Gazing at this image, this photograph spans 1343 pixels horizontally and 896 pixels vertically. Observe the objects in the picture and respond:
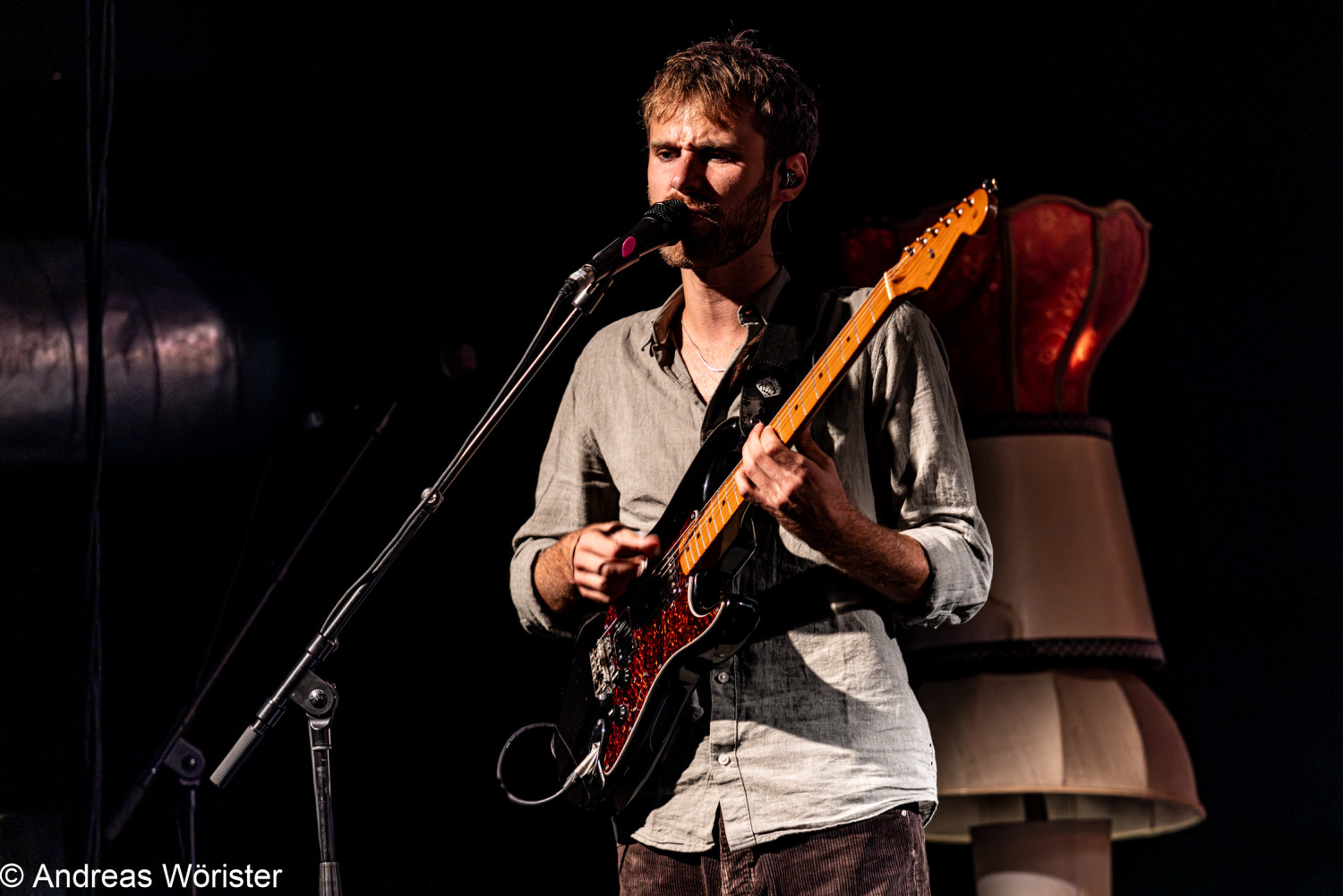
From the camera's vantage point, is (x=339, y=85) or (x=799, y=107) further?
(x=339, y=85)

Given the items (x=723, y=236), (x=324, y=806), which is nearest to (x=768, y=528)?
(x=723, y=236)

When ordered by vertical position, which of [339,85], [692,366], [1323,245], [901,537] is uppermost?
[339,85]

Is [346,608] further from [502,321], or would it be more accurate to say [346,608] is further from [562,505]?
[502,321]

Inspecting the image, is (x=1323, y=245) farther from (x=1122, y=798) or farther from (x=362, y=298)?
(x=362, y=298)

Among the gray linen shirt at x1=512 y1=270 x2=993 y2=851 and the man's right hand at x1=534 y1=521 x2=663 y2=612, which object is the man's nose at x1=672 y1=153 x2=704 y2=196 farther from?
the man's right hand at x1=534 y1=521 x2=663 y2=612

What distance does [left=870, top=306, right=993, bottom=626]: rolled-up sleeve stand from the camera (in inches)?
65.3

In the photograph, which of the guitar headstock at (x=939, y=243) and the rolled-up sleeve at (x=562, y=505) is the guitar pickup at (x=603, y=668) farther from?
the guitar headstock at (x=939, y=243)

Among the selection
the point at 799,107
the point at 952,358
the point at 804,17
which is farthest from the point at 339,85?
the point at 952,358

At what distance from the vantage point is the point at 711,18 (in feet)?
10.1

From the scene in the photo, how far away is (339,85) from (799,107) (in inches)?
54.7

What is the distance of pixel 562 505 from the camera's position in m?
2.09

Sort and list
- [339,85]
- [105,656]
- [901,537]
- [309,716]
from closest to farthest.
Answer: [901,537] < [309,716] < [105,656] < [339,85]

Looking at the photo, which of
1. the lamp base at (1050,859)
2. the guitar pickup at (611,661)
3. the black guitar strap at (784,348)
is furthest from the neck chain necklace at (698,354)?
the lamp base at (1050,859)

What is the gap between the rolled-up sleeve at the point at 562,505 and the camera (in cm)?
205
